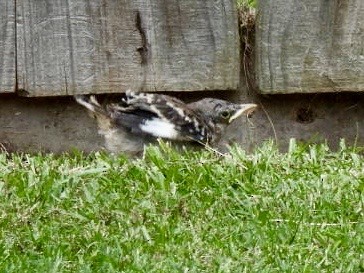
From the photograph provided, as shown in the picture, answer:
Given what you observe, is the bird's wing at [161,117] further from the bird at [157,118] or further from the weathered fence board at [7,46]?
the weathered fence board at [7,46]

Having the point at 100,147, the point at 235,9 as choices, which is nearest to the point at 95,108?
the point at 100,147

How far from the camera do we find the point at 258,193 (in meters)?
6.25

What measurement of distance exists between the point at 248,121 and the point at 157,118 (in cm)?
53

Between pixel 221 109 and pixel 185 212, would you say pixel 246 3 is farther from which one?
pixel 185 212

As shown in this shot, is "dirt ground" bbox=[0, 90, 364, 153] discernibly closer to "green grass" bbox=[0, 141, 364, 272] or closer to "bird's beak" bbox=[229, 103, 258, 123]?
"bird's beak" bbox=[229, 103, 258, 123]

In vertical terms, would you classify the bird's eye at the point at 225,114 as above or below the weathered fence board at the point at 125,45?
below

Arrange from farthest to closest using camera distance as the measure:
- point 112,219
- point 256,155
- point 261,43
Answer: point 261,43
point 256,155
point 112,219

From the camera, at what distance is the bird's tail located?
718cm

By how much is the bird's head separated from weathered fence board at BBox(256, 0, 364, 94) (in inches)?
6.5

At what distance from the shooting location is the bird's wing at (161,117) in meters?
7.30

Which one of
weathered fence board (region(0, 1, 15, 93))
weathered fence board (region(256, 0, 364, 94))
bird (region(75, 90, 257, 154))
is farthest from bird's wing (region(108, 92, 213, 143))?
weathered fence board (region(0, 1, 15, 93))

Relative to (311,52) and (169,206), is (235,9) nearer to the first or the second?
(311,52)

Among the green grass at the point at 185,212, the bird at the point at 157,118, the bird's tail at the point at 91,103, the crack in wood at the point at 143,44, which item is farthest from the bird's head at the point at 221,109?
the bird's tail at the point at 91,103

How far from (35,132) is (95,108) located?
A: 47 cm
